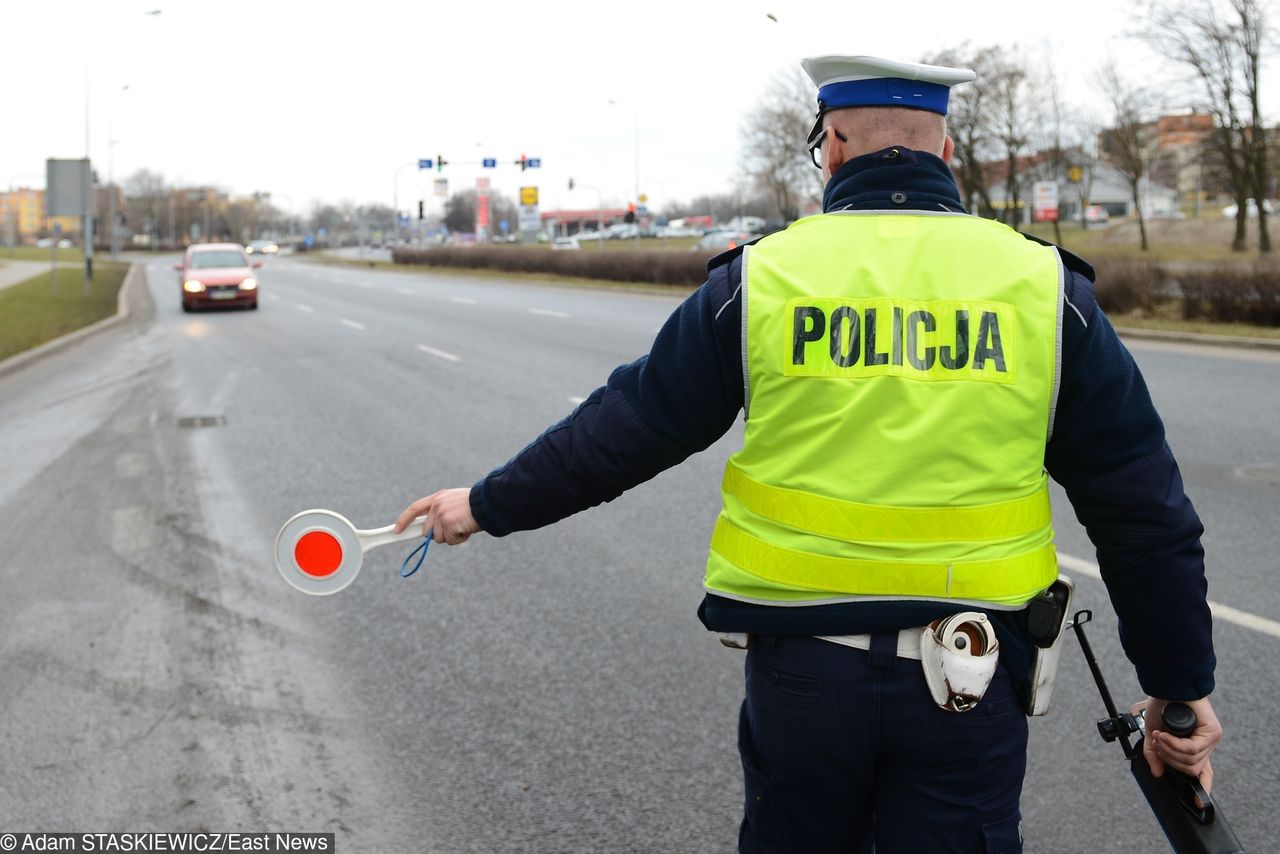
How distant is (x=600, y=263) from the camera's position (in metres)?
41.0

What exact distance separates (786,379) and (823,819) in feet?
2.35

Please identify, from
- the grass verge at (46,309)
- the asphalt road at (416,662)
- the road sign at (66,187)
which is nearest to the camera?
the asphalt road at (416,662)

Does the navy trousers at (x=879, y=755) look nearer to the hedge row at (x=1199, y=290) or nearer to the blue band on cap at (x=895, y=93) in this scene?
the blue band on cap at (x=895, y=93)

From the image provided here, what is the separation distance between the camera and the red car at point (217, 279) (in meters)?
29.3

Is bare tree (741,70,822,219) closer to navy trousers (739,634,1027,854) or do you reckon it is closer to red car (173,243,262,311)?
red car (173,243,262,311)

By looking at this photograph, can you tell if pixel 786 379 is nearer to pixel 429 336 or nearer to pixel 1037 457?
pixel 1037 457

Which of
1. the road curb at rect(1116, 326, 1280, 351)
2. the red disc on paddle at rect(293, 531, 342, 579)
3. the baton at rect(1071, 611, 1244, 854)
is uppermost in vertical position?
the red disc on paddle at rect(293, 531, 342, 579)

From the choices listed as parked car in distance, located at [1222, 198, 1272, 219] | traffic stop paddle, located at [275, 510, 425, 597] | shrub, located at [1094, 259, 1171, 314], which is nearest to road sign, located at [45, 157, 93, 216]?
shrub, located at [1094, 259, 1171, 314]

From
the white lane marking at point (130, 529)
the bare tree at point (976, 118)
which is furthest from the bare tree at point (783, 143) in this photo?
the white lane marking at point (130, 529)

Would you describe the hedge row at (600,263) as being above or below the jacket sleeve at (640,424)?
above

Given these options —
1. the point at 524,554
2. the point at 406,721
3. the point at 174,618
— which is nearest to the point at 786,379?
the point at 406,721

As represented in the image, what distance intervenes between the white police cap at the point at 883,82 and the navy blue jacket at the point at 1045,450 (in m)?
0.09

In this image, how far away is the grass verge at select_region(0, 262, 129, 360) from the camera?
20.7m

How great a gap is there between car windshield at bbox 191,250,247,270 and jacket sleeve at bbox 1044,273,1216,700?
3063 centimetres
